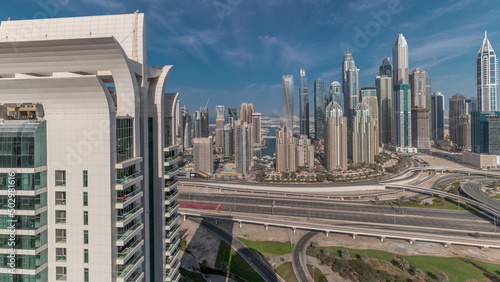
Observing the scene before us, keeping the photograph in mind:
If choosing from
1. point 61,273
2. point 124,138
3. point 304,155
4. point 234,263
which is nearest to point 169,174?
point 124,138

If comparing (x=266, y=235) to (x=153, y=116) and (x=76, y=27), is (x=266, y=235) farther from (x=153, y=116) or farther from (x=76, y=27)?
(x=76, y=27)

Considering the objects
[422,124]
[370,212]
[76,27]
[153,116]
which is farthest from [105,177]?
[422,124]

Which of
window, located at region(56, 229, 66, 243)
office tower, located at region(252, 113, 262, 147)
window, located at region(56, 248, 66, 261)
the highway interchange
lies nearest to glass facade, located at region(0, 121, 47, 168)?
window, located at region(56, 229, 66, 243)

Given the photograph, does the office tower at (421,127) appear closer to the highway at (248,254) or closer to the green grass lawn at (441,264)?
the green grass lawn at (441,264)

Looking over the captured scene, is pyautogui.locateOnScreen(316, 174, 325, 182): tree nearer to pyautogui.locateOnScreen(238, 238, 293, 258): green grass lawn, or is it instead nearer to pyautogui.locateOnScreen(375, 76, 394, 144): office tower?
pyautogui.locateOnScreen(238, 238, 293, 258): green grass lawn

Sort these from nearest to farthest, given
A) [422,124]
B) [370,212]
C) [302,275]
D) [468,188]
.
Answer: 1. [302,275]
2. [370,212]
3. [468,188]
4. [422,124]

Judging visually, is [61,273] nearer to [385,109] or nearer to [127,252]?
[127,252]
